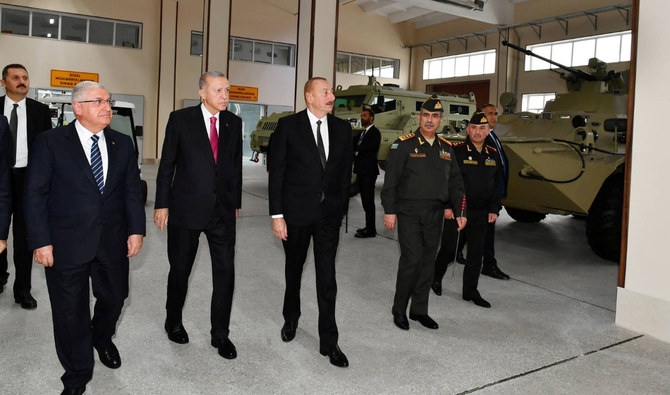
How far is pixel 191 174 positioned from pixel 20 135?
1533mm

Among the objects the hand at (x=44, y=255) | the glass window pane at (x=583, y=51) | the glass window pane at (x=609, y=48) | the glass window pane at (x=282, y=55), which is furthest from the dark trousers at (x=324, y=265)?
the glass window pane at (x=282, y=55)

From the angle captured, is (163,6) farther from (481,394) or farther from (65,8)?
(481,394)

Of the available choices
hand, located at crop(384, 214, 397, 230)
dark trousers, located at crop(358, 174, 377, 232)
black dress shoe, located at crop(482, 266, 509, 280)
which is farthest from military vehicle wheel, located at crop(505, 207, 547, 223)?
hand, located at crop(384, 214, 397, 230)

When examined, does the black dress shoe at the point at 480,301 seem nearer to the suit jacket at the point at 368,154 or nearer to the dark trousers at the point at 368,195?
the dark trousers at the point at 368,195

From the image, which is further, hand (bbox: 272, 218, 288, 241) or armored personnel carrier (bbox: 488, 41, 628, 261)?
armored personnel carrier (bbox: 488, 41, 628, 261)

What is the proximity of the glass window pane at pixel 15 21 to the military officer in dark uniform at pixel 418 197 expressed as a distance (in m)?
16.5

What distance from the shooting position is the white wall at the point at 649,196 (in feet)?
12.8

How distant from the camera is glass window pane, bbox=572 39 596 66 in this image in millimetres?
16234

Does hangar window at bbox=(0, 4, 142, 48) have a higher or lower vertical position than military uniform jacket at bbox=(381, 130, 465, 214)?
higher

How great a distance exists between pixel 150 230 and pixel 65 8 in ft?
42.3

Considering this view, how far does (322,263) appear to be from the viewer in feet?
10.8

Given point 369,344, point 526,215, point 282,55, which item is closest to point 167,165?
point 369,344

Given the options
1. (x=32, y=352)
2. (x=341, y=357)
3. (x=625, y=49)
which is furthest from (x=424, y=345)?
(x=625, y=49)

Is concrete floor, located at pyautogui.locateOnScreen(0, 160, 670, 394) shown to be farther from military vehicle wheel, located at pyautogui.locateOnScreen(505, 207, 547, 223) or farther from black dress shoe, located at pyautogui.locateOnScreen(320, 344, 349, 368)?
military vehicle wheel, located at pyautogui.locateOnScreen(505, 207, 547, 223)
